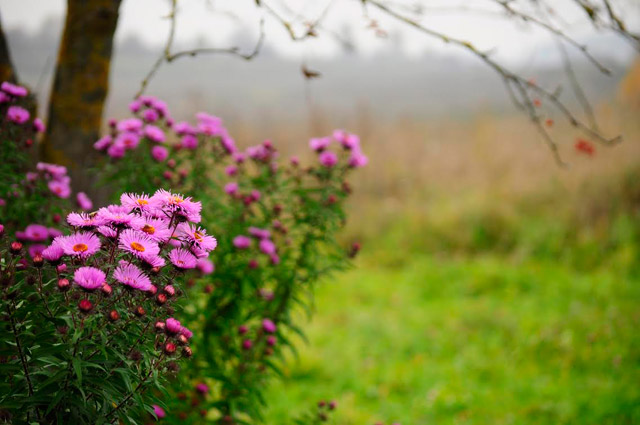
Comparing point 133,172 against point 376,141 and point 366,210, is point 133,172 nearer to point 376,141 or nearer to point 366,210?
point 366,210

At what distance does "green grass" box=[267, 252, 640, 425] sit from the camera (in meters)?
3.26

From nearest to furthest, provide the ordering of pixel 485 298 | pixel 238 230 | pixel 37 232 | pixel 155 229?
pixel 155 229 < pixel 37 232 < pixel 238 230 < pixel 485 298

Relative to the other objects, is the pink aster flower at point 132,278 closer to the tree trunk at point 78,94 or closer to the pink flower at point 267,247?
the pink flower at point 267,247

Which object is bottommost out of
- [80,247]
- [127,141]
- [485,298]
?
[485,298]

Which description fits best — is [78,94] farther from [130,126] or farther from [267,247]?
[267,247]

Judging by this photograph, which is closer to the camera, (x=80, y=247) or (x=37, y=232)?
(x=80, y=247)

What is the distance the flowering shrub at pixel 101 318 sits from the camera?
0.90 m

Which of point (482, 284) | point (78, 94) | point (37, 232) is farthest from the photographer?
point (482, 284)

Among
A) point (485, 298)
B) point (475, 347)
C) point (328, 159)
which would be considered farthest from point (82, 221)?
point (485, 298)

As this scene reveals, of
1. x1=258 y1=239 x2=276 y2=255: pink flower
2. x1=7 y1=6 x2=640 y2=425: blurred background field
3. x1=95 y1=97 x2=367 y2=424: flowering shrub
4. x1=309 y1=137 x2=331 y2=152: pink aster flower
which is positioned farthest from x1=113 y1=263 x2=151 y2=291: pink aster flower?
x1=7 y1=6 x2=640 y2=425: blurred background field

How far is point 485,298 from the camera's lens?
5094 mm

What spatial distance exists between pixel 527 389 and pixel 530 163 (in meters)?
4.76

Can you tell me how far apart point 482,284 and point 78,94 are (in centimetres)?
430

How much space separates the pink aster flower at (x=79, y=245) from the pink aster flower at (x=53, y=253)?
0.02m
